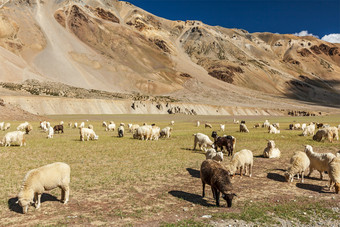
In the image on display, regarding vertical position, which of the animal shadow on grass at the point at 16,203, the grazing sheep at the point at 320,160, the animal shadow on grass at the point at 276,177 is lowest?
the animal shadow on grass at the point at 16,203

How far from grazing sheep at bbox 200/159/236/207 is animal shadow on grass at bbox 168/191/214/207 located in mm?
407

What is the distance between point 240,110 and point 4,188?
131 m

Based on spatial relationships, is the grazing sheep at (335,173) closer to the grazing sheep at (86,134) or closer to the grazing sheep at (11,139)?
the grazing sheep at (86,134)

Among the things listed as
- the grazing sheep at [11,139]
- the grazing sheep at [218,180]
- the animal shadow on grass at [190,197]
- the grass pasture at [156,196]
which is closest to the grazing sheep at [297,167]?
the grass pasture at [156,196]

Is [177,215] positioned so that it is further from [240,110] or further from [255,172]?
[240,110]

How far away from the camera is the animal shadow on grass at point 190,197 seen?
12.0 metres

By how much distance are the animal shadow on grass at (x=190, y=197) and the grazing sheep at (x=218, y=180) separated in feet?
1.33

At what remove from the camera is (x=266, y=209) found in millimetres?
11164

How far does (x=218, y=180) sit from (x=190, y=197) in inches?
81.4

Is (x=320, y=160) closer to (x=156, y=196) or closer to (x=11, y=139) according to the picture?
(x=156, y=196)

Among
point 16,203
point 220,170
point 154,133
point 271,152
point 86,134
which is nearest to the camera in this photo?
point 16,203

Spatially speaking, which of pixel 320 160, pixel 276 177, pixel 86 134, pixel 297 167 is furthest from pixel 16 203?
pixel 86 134

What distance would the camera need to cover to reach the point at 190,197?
1264cm

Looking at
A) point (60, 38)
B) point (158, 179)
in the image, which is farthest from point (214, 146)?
point (60, 38)
